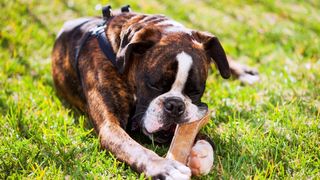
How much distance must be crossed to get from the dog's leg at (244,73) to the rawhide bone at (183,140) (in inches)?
64.2

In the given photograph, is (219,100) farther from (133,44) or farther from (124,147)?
(124,147)

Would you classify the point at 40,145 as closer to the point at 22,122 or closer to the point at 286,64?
the point at 22,122

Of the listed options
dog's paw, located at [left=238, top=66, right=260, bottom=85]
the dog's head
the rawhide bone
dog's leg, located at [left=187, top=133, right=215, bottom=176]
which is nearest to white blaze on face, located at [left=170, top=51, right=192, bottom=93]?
the dog's head

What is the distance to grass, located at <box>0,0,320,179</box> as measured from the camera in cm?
329

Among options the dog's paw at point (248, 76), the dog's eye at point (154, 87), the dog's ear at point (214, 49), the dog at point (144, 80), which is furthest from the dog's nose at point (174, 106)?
the dog's paw at point (248, 76)

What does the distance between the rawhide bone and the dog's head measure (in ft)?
0.15

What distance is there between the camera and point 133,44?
3510 millimetres

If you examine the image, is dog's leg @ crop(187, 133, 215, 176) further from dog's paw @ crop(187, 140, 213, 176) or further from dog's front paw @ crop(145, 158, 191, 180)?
dog's front paw @ crop(145, 158, 191, 180)

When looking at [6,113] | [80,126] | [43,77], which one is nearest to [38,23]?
[43,77]

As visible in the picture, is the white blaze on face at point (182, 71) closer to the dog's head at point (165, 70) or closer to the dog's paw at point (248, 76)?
the dog's head at point (165, 70)

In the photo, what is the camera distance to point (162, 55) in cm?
348

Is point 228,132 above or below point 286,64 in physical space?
above

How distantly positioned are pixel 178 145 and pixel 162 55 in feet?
1.99

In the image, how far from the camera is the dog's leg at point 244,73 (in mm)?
5020
